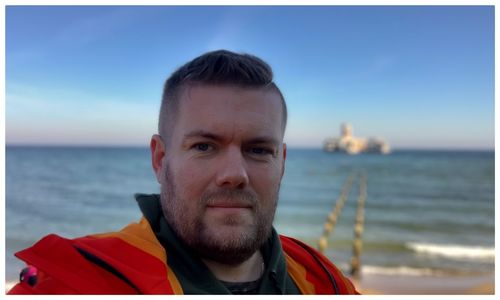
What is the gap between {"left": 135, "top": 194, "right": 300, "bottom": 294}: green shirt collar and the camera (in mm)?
1426

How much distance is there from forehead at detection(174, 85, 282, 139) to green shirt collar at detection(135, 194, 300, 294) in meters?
0.34

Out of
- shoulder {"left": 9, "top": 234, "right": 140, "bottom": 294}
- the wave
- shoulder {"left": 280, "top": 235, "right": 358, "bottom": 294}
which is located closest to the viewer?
shoulder {"left": 9, "top": 234, "right": 140, "bottom": 294}

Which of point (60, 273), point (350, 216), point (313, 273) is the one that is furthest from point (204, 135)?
point (350, 216)

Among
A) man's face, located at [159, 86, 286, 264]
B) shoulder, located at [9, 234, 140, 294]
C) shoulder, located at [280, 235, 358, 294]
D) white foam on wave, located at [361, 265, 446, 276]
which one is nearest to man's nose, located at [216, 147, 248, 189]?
man's face, located at [159, 86, 286, 264]

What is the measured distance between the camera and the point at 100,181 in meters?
28.3

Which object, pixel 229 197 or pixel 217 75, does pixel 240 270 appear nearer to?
pixel 229 197

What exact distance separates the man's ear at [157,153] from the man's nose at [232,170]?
12.1 inches

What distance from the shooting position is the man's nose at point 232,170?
1363 mm

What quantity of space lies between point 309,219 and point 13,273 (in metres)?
12.5

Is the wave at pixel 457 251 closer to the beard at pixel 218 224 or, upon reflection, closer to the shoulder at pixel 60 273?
the beard at pixel 218 224

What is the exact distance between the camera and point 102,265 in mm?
1279

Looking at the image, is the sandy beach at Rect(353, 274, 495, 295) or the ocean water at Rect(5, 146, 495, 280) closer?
the sandy beach at Rect(353, 274, 495, 295)

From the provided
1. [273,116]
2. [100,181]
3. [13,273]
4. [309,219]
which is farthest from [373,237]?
[100,181]

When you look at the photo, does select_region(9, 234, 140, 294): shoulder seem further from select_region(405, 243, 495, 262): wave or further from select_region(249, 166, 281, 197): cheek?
select_region(405, 243, 495, 262): wave
